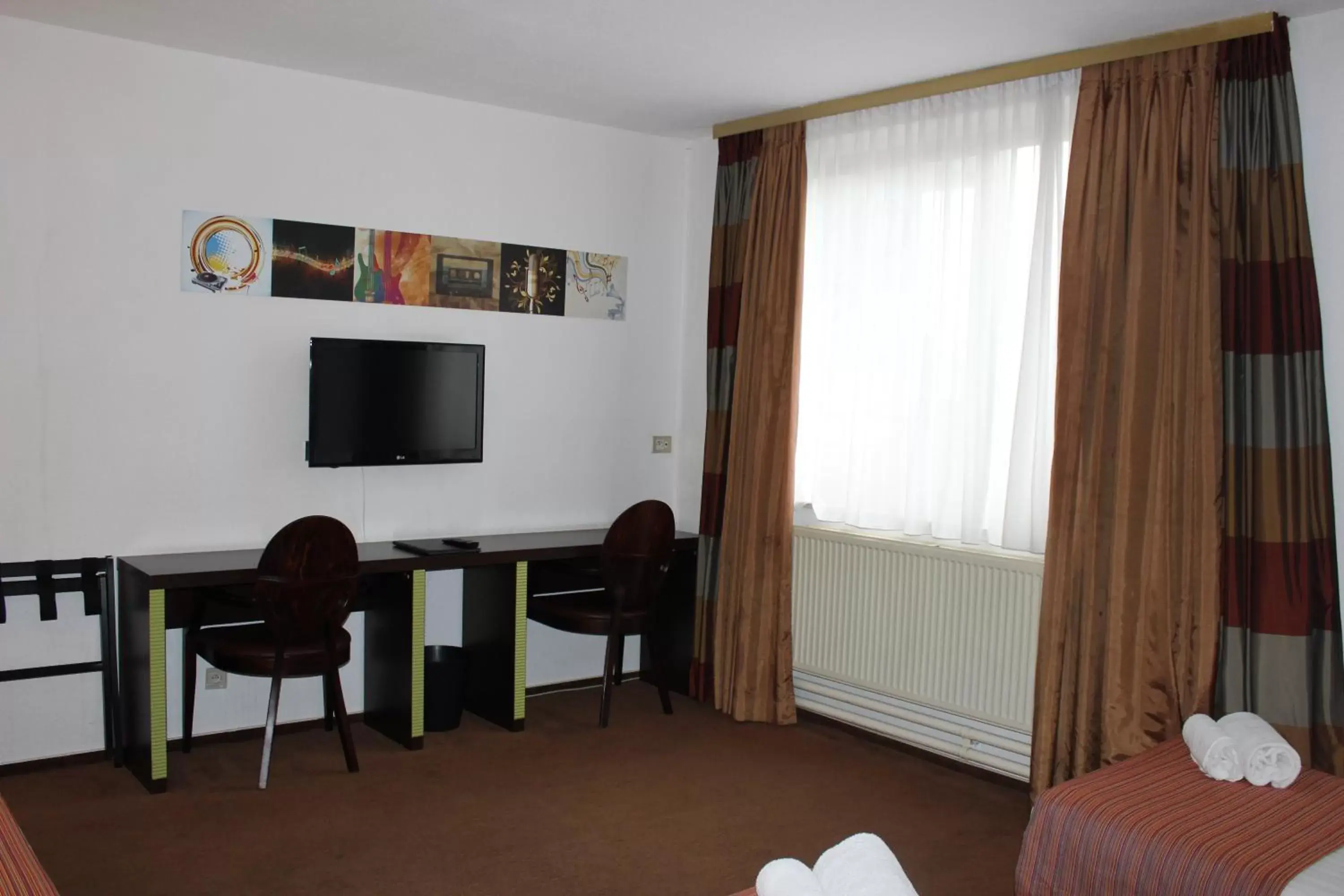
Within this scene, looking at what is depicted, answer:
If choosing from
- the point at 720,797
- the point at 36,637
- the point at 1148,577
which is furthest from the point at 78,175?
the point at 1148,577

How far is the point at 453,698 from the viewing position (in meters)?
4.49

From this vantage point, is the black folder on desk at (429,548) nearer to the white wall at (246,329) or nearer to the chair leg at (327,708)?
the white wall at (246,329)

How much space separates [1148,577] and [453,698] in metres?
2.62

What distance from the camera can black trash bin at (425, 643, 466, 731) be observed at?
4461mm

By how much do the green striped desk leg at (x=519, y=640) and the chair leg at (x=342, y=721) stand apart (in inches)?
28.0

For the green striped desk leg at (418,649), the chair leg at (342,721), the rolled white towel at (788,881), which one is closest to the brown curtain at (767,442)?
the green striped desk leg at (418,649)

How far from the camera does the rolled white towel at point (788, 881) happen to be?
187 cm

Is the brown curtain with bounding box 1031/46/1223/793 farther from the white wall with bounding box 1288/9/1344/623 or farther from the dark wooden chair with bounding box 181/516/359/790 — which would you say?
the dark wooden chair with bounding box 181/516/359/790

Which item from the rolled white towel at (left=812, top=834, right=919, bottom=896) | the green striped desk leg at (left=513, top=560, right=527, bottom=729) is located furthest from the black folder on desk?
the rolled white towel at (left=812, top=834, right=919, bottom=896)

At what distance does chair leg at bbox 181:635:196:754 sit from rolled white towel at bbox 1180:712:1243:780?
3239 millimetres

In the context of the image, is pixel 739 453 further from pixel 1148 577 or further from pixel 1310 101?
pixel 1310 101

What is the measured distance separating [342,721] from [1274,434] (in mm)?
3140

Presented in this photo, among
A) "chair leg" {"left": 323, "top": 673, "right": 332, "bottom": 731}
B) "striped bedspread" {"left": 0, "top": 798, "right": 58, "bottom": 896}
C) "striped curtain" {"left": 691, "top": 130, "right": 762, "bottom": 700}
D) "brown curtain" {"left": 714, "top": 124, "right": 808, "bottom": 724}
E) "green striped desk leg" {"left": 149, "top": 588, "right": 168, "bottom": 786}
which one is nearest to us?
"striped bedspread" {"left": 0, "top": 798, "right": 58, "bottom": 896}

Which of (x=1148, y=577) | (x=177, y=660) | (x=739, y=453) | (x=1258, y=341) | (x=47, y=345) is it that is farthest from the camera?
(x=739, y=453)
